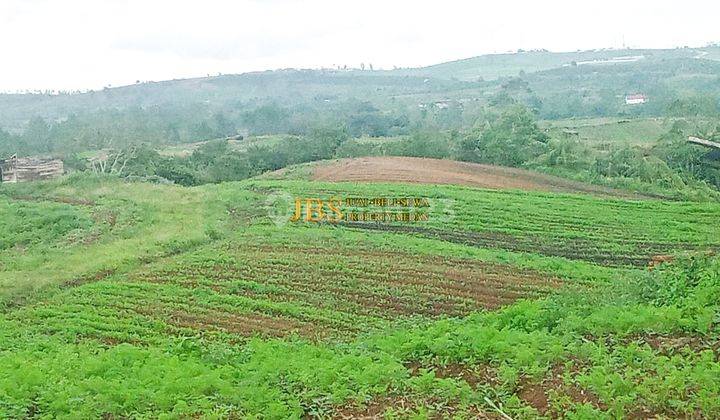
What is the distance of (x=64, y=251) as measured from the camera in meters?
20.3

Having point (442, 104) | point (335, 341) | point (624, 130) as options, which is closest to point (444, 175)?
point (335, 341)

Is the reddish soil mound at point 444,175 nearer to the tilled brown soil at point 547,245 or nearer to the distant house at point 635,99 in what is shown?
the tilled brown soil at point 547,245

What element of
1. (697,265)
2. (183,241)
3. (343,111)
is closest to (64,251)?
(183,241)

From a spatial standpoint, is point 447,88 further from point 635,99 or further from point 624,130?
point 624,130

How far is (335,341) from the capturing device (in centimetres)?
1309

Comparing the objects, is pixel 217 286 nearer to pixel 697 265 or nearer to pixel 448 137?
pixel 697 265

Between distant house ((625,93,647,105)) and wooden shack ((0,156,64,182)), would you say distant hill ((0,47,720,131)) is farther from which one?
wooden shack ((0,156,64,182))

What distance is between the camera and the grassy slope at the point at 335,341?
754 cm

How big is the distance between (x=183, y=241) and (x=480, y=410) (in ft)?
48.1

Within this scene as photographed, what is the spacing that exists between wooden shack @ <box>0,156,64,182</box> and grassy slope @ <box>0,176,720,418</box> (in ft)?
62.7

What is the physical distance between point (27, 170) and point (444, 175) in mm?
23404

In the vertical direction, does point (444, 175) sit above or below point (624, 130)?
above

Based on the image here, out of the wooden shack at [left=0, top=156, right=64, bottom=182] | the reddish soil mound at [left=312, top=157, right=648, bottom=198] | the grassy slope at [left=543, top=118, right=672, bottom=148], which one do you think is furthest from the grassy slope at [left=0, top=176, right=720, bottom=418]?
the grassy slope at [left=543, top=118, right=672, bottom=148]

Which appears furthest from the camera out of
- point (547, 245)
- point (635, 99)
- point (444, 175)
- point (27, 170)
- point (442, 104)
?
point (442, 104)
